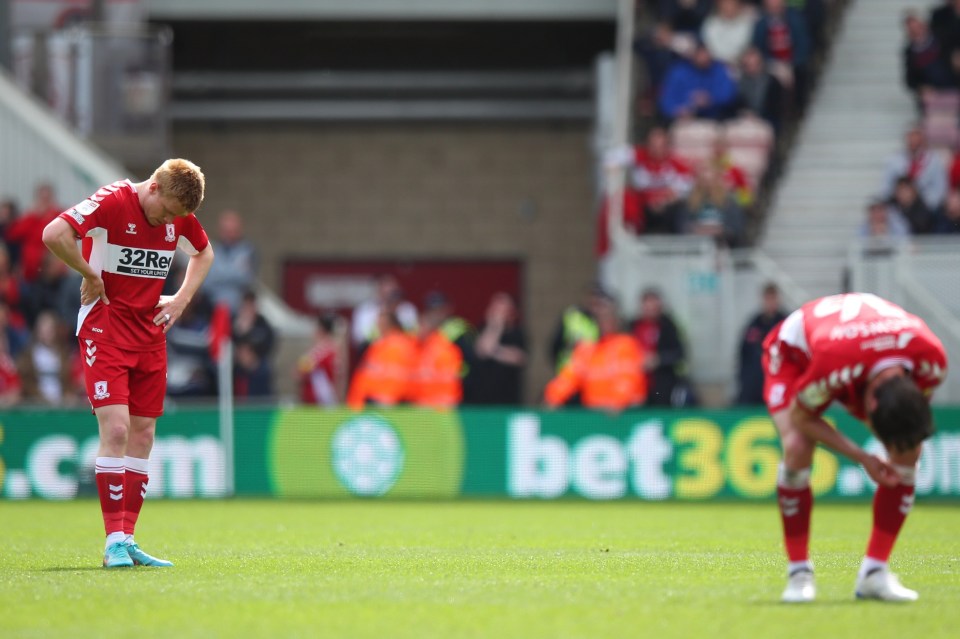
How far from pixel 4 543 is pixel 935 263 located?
1220 cm

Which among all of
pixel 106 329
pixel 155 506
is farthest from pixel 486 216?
pixel 106 329

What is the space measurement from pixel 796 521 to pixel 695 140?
1531cm

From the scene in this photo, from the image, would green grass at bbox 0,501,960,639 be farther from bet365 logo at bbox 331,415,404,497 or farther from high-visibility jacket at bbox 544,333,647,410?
high-visibility jacket at bbox 544,333,647,410

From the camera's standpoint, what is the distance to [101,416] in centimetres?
943

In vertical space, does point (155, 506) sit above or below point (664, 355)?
below

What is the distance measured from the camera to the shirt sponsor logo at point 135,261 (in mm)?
9547

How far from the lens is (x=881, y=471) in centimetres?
740

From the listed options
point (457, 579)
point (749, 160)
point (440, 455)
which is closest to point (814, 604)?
point (457, 579)

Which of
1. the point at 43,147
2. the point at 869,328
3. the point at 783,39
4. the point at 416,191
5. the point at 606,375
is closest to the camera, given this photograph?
the point at 869,328

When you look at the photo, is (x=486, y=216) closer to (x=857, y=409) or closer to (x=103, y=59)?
(x=103, y=59)

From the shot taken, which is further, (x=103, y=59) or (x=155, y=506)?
(x=103, y=59)

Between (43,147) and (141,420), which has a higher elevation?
(43,147)

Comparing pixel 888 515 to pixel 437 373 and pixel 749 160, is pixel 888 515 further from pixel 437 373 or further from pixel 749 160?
pixel 749 160

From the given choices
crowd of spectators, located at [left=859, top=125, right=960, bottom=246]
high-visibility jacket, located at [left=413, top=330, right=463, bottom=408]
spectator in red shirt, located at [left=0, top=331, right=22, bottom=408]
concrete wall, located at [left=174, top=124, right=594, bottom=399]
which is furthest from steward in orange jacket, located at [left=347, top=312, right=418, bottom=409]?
concrete wall, located at [left=174, top=124, right=594, bottom=399]
